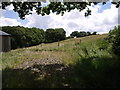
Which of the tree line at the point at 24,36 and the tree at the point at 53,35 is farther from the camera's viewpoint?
the tree at the point at 53,35

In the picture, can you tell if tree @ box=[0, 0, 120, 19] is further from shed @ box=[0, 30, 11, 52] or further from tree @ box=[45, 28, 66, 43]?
tree @ box=[45, 28, 66, 43]

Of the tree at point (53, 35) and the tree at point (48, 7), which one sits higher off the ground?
the tree at point (53, 35)

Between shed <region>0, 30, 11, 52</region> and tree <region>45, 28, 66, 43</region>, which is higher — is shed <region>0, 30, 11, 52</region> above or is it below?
below

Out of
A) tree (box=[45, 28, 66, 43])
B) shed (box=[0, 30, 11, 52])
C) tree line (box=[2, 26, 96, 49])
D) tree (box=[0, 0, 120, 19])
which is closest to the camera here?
tree (box=[0, 0, 120, 19])

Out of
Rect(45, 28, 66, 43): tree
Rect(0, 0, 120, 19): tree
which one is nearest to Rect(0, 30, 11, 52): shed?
Rect(0, 0, 120, 19): tree

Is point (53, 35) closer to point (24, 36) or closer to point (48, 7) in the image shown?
point (24, 36)

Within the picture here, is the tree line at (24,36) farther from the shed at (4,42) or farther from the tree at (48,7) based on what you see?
the tree at (48,7)

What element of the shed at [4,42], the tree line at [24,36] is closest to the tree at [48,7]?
the shed at [4,42]

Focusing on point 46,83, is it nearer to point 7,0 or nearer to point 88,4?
point 7,0

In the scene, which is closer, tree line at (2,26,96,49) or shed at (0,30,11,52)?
shed at (0,30,11,52)

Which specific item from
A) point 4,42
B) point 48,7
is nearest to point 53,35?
point 4,42

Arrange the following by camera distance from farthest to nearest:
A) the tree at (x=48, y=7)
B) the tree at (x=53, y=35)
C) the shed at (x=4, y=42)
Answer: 1. the tree at (x=53, y=35)
2. the shed at (x=4, y=42)
3. the tree at (x=48, y=7)

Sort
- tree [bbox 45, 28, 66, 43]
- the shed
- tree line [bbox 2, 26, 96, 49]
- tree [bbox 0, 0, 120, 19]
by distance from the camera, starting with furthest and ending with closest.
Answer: tree [bbox 45, 28, 66, 43], tree line [bbox 2, 26, 96, 49], the shed, tree [bbox 0, 0, 120, 19]

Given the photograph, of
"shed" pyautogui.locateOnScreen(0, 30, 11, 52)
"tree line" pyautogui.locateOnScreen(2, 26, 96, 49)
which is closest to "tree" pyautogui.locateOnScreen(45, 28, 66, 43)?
"tree line" pyautogui.locateOnScreen(2, 26, 96, 49)
